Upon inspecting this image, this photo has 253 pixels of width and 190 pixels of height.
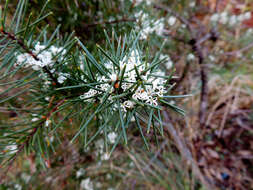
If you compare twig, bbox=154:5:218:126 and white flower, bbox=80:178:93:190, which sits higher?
twig, bbox=154:5:218:126

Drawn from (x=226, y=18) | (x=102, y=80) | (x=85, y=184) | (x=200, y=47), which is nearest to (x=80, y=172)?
(x=85, y=184)

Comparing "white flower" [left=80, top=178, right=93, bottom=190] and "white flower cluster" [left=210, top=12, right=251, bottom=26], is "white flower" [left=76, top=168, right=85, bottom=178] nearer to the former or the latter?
"white flower" [left=80, top=178, right=93, bottom=190]

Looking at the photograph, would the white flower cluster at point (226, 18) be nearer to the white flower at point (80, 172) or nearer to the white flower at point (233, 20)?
the white flower at point (233, 20)

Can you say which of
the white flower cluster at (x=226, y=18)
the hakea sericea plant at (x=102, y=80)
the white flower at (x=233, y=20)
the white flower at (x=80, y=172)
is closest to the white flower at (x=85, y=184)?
the white flower at (x=80, y=172)

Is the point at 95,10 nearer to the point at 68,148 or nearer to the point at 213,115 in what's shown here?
the point at 68,148

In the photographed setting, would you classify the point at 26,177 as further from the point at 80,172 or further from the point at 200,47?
the point at 200,47

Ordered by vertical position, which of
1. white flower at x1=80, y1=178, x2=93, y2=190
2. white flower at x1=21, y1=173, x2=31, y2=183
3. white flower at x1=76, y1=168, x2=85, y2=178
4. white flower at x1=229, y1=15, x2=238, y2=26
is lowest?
white flower at x1=80, y1=178, x2=93, y2=190

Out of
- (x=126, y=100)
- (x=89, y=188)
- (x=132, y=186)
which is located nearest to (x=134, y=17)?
(x=126, y=100)

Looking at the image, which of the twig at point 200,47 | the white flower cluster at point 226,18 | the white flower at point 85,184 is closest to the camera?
the twig at point 200,47

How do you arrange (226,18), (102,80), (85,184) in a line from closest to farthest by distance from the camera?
(102,80), (85,184), (226,18)

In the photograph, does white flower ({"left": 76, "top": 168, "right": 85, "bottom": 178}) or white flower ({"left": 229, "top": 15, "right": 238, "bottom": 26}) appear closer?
white flower ({"left": 76, "top": 168, "right": 85, "bottom": 178})

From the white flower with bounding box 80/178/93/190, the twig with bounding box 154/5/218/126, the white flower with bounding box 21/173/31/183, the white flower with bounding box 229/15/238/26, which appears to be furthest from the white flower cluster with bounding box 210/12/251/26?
the white flower with bounding box 21/173/31/183
